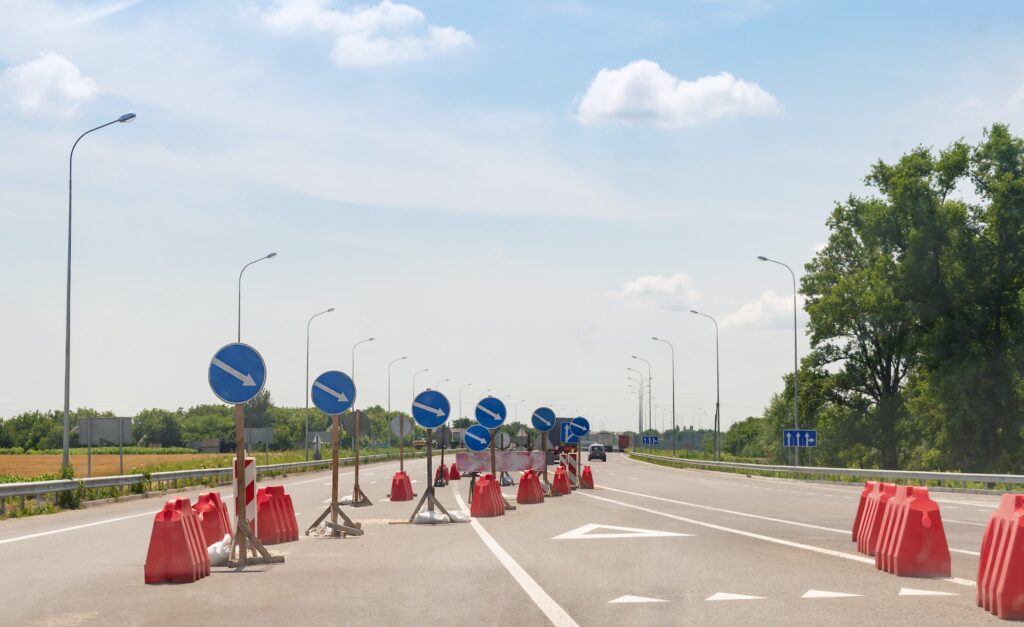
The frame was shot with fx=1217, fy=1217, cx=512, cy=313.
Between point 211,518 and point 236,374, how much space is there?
2.11 meters

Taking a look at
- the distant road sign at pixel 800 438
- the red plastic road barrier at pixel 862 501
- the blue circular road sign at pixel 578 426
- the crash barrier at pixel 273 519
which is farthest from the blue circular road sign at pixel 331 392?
the distant road sign at pixel 800 438

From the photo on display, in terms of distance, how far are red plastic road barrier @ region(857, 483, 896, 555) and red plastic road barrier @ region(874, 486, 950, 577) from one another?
85cm

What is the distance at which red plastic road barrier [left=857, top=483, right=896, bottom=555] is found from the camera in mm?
12921

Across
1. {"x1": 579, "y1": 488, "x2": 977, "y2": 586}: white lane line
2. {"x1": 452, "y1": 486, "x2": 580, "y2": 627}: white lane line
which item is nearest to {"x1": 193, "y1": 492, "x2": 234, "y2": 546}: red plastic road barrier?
{"x1": 452, "y1": 486, "x2": 580, "y2": 627}: white lane line

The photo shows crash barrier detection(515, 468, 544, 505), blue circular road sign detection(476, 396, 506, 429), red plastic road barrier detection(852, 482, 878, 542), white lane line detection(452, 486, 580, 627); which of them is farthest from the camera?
crash barrier detection(515, 468, 544, 505)

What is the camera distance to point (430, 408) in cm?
2095

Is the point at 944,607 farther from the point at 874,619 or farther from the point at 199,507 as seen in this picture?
the point at 199,507

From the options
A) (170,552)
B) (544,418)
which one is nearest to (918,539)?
(170,552)

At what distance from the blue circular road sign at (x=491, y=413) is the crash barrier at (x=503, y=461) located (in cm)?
149

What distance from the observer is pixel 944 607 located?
9242mm

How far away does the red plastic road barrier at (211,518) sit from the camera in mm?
14430

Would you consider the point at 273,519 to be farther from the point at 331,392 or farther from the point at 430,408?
the point at 430,408

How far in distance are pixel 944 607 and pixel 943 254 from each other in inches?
2117

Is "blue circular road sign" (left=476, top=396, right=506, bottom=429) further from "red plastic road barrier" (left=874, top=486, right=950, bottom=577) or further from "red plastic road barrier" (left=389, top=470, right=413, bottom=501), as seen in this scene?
"red plastic road barrier" (left=874, top=486, right=950, bottom=577)
